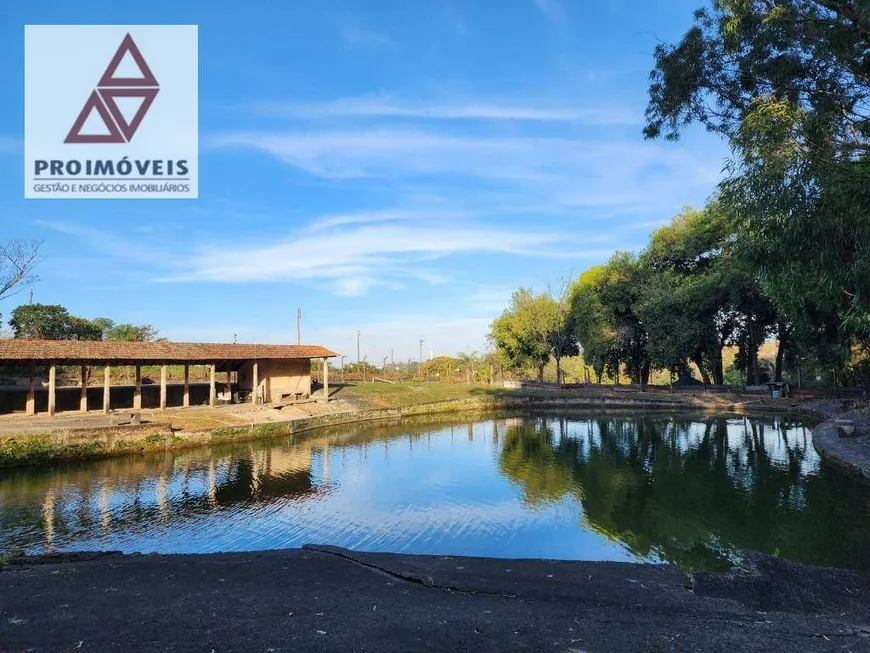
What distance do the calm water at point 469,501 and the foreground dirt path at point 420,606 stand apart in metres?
3.35

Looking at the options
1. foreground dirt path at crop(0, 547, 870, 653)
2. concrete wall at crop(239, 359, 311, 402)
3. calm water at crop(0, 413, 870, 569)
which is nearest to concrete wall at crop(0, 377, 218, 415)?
concrete wall at crop(239, 359, 311, 402)

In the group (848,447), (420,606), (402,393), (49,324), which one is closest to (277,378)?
(402,393)

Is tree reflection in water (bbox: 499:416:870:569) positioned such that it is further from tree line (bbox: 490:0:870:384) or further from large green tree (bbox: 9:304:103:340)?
large green tree (bbox: 9:304:103:340)

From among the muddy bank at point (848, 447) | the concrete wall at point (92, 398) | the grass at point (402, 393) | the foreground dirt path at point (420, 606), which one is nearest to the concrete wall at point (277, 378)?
the grass at point (402, 393)

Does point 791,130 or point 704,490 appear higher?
point 791,130

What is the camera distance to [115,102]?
1440cm

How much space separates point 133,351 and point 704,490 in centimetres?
2536

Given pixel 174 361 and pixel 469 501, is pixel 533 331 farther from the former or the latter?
pixel 469 501

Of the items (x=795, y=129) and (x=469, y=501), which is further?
(x=469, y=501)

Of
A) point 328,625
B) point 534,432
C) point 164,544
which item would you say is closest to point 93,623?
point 328,625

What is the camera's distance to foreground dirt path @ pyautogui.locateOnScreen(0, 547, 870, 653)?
15.4 ft

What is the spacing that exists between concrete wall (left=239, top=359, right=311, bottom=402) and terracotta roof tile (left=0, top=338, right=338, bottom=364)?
1.22 meters

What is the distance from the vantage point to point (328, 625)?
504 centimetres

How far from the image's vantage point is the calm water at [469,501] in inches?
428
